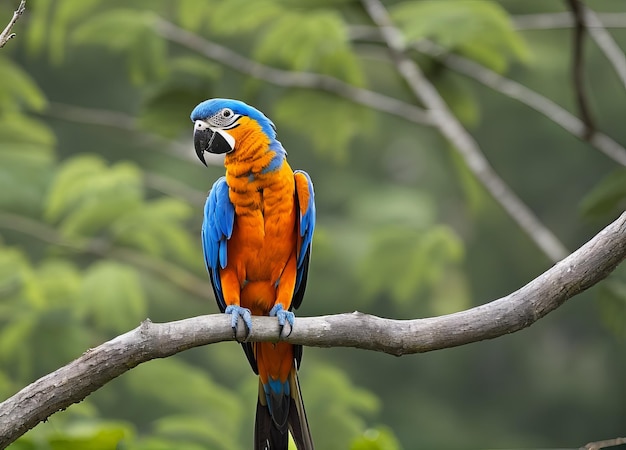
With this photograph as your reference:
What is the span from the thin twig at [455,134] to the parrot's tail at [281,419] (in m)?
1.81

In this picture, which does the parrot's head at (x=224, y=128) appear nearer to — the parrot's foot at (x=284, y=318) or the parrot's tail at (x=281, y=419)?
the parrot's foot at (x=284, y=318)

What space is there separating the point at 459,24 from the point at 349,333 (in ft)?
7.52

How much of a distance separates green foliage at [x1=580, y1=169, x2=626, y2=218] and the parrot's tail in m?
1.50

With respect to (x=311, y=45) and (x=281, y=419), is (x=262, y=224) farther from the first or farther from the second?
(x=311, y=45)

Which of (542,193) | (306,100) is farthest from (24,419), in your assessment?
(542,193)

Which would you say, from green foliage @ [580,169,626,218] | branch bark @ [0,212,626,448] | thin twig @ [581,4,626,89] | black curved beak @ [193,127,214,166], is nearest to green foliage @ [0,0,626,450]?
green foliage @ [580,169,626,218]

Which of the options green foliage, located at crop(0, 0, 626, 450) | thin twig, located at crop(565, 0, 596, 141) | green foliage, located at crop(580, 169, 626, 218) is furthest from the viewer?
green foliage, located at crop(0, 0, 626, 450)

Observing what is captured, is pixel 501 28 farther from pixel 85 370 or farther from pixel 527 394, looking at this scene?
pixel 527 394

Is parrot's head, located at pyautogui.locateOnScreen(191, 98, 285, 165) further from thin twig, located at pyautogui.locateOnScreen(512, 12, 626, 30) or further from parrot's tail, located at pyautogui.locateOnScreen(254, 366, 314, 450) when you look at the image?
thin twig, located at pyautogui.locateOnScreen(512, 12, 626, 30)

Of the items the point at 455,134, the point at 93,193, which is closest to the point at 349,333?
the point at 455,134

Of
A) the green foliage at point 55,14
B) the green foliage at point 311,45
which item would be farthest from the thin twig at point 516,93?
the green foliage at point 55,14

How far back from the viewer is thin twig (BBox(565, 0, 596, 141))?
4059 millimetres

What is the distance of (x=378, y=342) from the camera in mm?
2648

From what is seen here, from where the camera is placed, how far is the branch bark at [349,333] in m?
2.47
